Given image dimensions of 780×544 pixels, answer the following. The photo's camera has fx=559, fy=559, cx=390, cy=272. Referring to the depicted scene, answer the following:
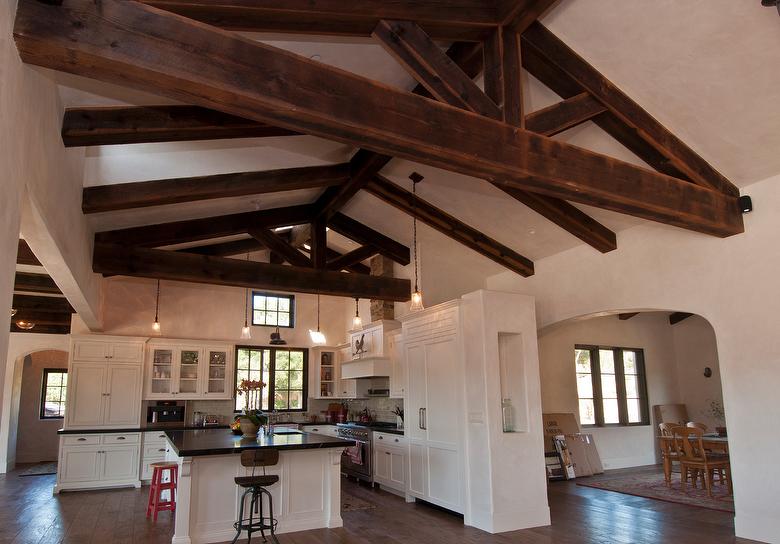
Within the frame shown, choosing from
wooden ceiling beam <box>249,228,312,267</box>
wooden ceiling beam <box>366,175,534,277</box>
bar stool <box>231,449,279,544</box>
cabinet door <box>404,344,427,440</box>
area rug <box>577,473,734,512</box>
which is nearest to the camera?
bar stool <box>231,449,279,544</box>

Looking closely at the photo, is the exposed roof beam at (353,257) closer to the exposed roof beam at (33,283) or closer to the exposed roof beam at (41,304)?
the exposed roof beam at (33,283)

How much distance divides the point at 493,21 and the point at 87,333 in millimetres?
8326

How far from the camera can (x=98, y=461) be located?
28.7 ft

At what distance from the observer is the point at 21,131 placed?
2879 millimetres

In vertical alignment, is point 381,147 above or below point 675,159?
below

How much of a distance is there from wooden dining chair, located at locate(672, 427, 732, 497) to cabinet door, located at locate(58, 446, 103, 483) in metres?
8.83

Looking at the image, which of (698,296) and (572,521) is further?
(572,521)

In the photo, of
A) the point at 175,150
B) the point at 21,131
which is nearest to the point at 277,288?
the point at 175,150

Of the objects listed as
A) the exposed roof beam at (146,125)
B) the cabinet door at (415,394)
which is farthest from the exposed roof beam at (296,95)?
the cabinet door at (415,394)

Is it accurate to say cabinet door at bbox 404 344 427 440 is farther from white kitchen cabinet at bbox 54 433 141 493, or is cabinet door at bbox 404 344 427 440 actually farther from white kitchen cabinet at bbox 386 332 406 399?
white kitchen cabinet at bbox 54 433 141 493

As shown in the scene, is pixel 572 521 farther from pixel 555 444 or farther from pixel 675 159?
pixel 675 159

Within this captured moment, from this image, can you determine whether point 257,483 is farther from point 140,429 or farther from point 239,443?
point 140,429

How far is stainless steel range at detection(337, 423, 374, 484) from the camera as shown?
8.91 metres

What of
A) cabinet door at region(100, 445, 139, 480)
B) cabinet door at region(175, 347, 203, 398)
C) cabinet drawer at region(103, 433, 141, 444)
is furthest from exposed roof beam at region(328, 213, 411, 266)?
cabinet door at region(100, 445, 139, 480)
